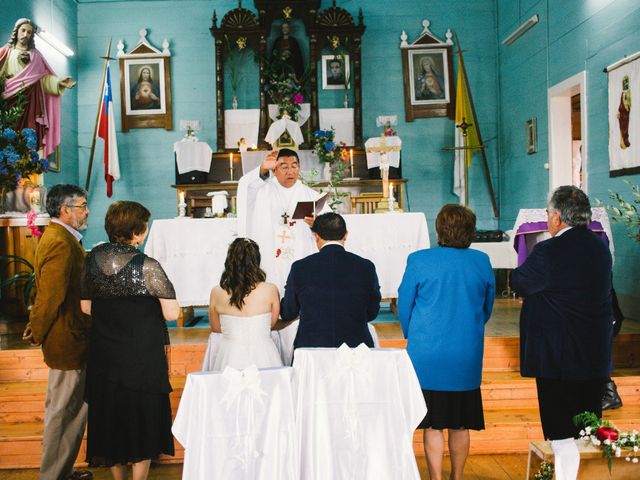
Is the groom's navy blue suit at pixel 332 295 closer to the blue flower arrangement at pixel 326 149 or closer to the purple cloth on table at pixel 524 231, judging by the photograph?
the purple cloth on table at pixel 524 231

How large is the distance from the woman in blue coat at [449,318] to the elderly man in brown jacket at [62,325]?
1.61m

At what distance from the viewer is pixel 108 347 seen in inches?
114

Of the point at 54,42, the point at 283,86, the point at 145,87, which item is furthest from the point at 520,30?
the point at 54,42

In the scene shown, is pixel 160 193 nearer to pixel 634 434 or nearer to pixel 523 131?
pixel 523 131

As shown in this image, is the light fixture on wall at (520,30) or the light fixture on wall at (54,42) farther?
the light fixture on wall at (54,42)

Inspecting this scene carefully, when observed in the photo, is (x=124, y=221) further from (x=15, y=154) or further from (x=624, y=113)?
(x=624, y=113)

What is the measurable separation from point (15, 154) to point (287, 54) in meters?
4.45

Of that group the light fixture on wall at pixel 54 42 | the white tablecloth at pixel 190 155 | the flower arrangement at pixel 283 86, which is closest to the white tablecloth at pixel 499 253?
the flower arrangement at pixel 283 86

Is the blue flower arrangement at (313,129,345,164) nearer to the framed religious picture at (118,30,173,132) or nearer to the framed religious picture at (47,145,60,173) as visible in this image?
the framed religious picture at (118,30,173,132)

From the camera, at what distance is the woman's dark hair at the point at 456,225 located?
9.89 feet

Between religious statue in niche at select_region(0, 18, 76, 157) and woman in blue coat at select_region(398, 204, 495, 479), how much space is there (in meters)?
4.66

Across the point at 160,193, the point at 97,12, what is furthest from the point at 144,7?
the point at 160,193

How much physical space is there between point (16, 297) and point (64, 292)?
2.82 m

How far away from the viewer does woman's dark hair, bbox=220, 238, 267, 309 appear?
303 cm
